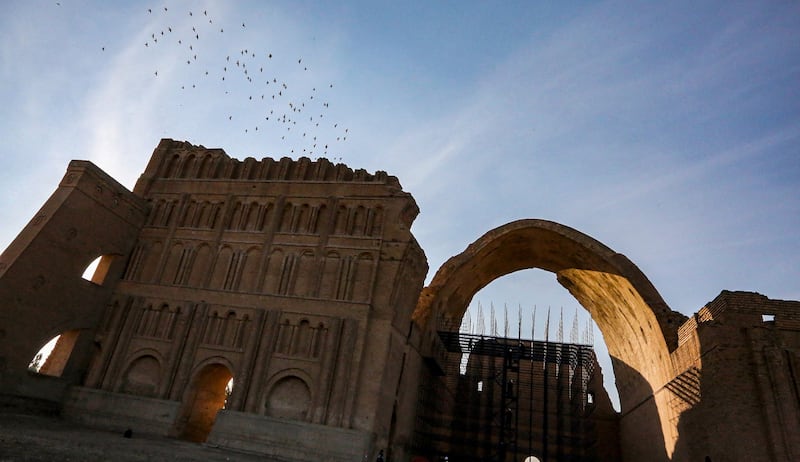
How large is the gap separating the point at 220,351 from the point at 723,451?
18.6m

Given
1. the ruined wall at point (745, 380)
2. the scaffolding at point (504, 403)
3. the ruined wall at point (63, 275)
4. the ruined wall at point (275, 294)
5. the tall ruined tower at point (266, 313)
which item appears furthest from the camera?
the scaffolding at point (504, 403)

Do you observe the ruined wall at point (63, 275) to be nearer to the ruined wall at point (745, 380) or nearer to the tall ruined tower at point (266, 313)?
the tall ruined tower at point (266, 313)

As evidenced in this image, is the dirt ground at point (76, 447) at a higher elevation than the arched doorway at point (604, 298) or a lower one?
lower

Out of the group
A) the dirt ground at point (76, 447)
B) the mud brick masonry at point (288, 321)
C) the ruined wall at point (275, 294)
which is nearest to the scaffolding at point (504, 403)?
the mud brick masonry at point (288, 321)

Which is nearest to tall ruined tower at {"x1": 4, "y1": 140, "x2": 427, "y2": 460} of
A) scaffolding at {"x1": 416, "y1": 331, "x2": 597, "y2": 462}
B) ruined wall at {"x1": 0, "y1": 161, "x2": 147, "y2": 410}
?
ruined wall at {"x1": 0, "y1": 161, "x2": 147, "y2": 410}

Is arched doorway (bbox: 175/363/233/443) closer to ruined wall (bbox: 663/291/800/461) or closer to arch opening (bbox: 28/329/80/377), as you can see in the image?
arch opening (bbox: 28/329/80/377)

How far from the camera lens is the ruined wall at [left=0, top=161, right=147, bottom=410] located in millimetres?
19359

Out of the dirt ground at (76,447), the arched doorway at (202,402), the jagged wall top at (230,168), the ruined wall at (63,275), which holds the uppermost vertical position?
the jagged wall top at (230,168)

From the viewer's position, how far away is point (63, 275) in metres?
21.2

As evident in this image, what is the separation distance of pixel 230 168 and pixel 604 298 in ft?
69.8

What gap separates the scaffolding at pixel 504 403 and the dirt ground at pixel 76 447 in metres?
12.1

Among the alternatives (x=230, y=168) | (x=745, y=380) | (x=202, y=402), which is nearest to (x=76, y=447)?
(x=202, y=402)

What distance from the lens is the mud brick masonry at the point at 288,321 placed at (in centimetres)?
1736

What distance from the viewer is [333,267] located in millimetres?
21734
